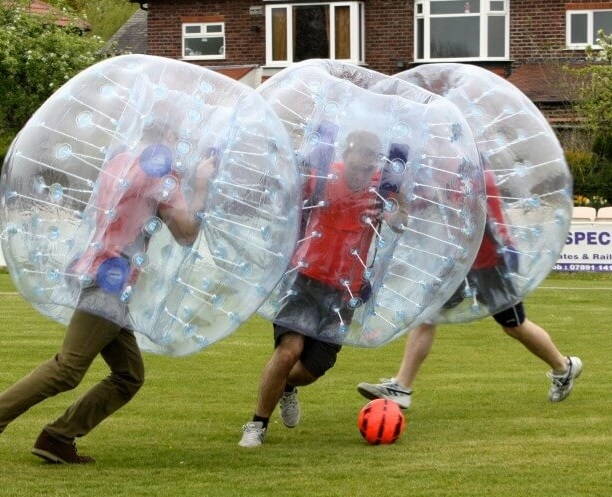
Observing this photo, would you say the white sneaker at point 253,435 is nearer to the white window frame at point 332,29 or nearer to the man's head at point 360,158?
the man's head at point 360,158

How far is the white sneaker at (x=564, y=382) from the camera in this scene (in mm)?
9984

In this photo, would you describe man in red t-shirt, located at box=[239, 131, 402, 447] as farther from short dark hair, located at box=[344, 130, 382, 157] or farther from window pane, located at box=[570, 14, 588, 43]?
window pane, located at box=[570, 14, 588, 43]

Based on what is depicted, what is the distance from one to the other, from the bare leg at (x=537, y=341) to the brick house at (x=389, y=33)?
2666 cm

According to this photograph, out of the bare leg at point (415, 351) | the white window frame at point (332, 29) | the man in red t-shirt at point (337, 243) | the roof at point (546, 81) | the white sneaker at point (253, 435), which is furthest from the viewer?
the white window frame at point (332, 29)

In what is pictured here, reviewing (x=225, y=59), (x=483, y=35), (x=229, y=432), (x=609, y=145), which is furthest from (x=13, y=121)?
(x=229, y=432)

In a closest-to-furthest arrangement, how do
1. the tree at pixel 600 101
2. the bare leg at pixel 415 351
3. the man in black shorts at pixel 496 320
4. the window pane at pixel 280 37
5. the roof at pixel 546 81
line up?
the man in black shorts at pixel 496 320 < the bare leg at pixel 415 351 < the tree at pixel 600 101 < the roof at pixel 546 81 < the window pane at pixel 280 37

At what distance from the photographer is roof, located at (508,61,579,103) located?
3497 centimetres

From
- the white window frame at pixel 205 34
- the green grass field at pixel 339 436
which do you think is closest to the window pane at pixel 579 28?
the white window frame at pixel 205 34

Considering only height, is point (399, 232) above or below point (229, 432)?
above

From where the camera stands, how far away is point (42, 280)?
7.25m

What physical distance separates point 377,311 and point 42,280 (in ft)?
6.35

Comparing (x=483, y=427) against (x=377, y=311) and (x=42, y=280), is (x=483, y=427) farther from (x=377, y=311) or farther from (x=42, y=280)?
(x=42, y=280)

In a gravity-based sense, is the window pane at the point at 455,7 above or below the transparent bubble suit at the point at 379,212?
above

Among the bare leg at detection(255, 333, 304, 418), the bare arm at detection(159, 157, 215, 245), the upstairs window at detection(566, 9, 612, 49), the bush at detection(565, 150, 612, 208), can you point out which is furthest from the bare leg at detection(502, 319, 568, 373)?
the upstairs window at detection(566, 9, 612, 49)
